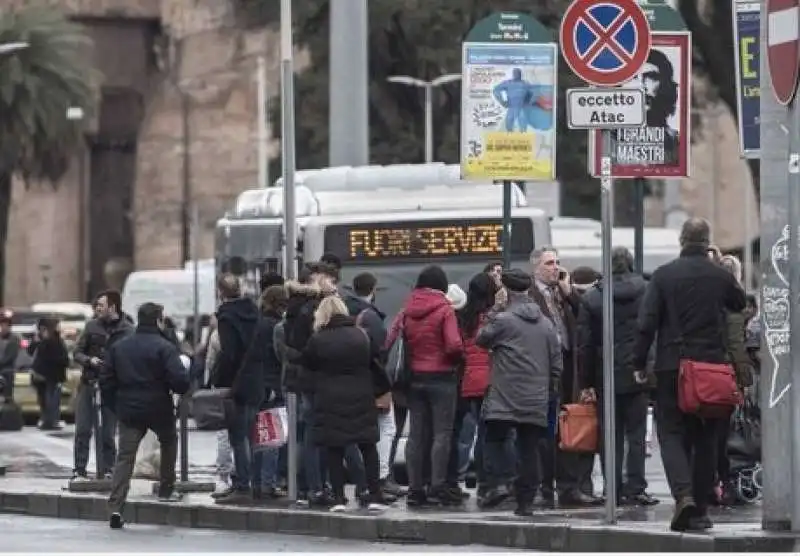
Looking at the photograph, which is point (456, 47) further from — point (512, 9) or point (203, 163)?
point (203, 163)

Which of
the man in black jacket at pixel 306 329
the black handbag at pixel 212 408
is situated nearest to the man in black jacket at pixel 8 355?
the black handbag at pixel 212 408

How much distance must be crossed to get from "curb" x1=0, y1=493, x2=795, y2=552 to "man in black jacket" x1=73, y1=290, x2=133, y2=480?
3.11 ft

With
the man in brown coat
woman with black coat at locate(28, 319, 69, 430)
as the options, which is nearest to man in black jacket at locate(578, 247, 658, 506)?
the man in brown coat

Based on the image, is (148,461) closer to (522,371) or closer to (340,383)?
(340,383)

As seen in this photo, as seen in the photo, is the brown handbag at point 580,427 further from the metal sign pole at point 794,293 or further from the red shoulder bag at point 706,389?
the metal sign pole at point 794,293

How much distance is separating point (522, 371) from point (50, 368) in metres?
19.4

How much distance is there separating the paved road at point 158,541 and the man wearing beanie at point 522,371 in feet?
2.96

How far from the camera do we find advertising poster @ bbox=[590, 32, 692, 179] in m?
18.7

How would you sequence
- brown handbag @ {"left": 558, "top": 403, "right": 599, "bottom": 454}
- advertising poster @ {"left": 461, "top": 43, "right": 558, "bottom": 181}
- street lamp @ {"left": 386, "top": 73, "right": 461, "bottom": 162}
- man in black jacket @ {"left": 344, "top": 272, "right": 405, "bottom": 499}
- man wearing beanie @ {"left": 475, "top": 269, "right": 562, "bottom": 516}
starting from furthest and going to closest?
street lamp @ {"left": 386, "top": 73, "right": 461, "bottom": 162} < advertising poster @ {"left": 461, "top": 43, "right": 558, "bottom": 181} < man in black jacket @ {"left": 344, "top": 272, "right": 405, "bottom": 499} < brown handbag @ {"left": 558, "top": 403, "right": 599, "bottom": 454} < man wearing beanie @ {"left": 475, "top": 269, "right": 562, "bottom": 516}

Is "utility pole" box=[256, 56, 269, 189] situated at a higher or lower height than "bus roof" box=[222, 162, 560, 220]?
higher

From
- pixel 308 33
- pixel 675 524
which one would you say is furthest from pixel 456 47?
pixel 675 524

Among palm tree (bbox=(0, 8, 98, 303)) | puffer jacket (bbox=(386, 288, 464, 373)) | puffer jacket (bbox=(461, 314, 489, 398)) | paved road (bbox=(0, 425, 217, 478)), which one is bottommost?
paved road (bbox=(0, 425, 217, 478))

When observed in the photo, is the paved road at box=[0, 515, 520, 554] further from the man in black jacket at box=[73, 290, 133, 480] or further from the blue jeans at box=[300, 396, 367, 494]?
the man in black jacket at box=[73, 290, 133, 480]

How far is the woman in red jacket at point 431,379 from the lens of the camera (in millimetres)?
17906
